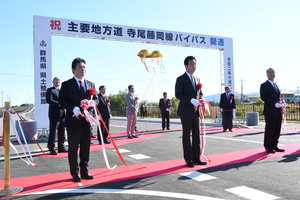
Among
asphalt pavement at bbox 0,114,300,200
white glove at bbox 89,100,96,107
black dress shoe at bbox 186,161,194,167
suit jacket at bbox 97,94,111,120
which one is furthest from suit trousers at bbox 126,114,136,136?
white glove at bbox 89,100,96,107

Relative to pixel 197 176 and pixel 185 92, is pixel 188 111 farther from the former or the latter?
→ pixel 197 176

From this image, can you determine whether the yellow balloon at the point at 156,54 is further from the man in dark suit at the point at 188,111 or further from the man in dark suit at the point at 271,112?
the man in dark suit at the point at 188,111

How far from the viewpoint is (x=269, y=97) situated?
20.1 ft

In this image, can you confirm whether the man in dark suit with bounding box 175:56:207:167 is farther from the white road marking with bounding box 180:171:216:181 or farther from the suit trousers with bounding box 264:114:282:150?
the suit trousers with bounding box 264:114:282:150

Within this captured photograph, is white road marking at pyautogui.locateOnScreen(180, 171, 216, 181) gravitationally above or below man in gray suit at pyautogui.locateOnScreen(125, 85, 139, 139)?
below

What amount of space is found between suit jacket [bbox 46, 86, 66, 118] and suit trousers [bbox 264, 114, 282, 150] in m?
4.96

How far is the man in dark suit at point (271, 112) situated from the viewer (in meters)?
6.05

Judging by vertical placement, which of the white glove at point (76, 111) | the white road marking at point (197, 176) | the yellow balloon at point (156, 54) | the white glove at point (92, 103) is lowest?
the white road marking at point (197, 176)

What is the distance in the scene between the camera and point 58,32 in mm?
11695

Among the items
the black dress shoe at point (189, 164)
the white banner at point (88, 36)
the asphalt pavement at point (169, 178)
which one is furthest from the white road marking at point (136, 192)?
the white banner at point (88, 36)

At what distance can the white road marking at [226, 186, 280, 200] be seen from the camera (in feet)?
10.4

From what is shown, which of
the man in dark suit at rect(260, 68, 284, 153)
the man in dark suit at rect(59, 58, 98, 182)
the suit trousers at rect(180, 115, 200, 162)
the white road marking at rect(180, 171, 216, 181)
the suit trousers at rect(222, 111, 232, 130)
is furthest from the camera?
the suit trousers at rect(222, 111, 232, 130)

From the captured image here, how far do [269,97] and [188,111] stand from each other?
232 cm

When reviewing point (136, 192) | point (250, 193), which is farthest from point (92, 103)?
point (250, 193)
